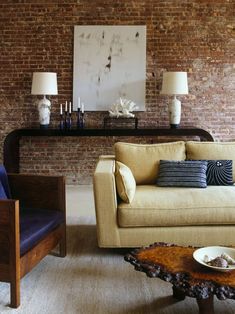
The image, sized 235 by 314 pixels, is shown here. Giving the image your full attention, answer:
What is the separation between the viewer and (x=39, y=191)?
3.15m

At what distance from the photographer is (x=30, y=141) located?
609 centimetres

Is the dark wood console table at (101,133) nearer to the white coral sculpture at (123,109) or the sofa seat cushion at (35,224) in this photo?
the white coral sculpture at (123,109)

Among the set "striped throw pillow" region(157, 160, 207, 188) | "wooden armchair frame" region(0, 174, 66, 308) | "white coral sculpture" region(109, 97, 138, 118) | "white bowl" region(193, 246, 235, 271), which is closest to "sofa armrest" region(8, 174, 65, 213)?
"wooden armchair frame" region(0, 174, 66, 308)

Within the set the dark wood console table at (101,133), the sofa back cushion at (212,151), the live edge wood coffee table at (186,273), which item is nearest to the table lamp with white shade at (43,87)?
the dark wood console table at (101,133)

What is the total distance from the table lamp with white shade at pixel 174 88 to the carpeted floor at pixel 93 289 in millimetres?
2772

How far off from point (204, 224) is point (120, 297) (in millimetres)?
962

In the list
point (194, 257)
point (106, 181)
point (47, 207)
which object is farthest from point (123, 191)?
point (194, 257)

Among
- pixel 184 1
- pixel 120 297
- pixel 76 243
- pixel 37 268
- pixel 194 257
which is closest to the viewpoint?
pixel 194 257

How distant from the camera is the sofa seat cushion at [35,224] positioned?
2.52m

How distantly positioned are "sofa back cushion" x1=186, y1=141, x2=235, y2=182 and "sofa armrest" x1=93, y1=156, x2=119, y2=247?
980 mm

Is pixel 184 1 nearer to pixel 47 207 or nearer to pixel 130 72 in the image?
pixel 130 72

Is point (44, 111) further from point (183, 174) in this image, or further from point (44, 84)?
point (183, 174)

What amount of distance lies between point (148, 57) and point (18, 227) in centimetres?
411

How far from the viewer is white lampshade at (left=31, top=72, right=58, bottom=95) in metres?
5.53
